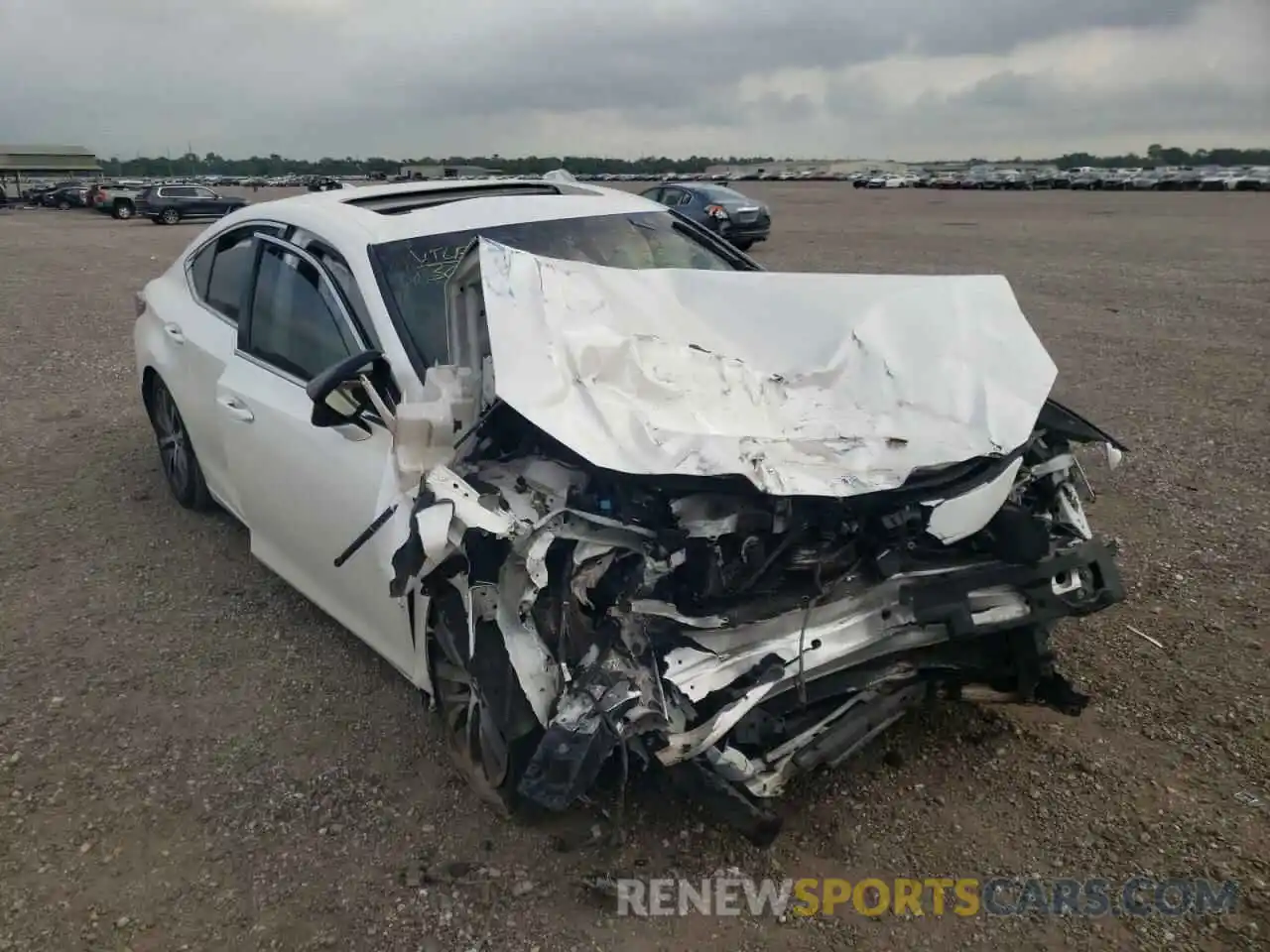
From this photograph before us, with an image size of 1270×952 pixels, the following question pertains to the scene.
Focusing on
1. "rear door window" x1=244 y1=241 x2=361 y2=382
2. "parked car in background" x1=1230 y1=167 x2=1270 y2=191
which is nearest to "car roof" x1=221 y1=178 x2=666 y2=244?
"rear door window" x1=244 y1=241 x2=361 y2=382

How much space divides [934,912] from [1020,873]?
0.98ft

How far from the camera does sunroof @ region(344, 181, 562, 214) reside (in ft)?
12.9

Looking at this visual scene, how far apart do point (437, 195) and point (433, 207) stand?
39cm

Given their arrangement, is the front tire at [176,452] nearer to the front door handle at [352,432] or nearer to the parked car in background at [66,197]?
the front door handle at [352,432]

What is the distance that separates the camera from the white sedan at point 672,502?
2.40 metres

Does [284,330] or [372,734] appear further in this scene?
[284,330]

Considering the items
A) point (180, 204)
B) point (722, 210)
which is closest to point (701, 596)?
point (722, 210)

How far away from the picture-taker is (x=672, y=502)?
2.41 metres

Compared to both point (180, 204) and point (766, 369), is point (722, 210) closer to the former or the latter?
point (766, 369)

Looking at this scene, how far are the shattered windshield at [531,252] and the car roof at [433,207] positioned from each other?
0.05 metres

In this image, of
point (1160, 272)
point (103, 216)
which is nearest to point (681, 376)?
point (1160, 272)

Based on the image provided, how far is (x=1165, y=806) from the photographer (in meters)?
2.79

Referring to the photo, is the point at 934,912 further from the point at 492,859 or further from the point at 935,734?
the point at 492,859

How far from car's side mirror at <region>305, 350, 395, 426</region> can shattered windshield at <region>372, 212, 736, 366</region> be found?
0.57ft
